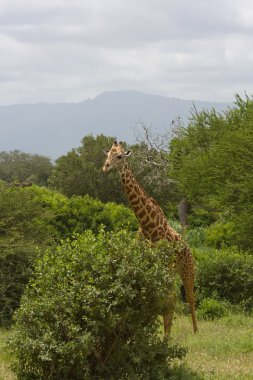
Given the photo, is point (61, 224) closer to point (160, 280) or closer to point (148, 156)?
point (160, 280)

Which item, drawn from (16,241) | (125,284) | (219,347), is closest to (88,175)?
(16,241)

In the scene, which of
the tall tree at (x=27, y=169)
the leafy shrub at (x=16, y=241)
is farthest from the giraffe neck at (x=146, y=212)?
the tall tree at (x=27, y=169)

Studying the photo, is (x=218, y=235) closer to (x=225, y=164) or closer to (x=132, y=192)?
(x=225, y=164)

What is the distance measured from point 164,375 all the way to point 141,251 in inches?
59.6

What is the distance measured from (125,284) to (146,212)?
4962mm

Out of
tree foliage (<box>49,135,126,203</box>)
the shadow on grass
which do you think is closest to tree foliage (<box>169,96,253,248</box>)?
the shadow on grass

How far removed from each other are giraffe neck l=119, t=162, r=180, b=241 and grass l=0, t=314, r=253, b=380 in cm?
180

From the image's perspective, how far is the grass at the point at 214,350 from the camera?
9.36 m

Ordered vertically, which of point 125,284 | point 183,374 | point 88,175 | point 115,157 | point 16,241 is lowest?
point 183,374

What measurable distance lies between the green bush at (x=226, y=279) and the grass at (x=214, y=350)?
2.58 m

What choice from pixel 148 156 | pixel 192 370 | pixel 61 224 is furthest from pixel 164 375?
pixel 148 156

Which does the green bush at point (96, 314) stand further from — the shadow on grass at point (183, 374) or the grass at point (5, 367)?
the grass at point (5, 367)

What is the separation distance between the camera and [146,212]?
43.7 feet

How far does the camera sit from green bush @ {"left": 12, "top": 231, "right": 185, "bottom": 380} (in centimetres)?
834
